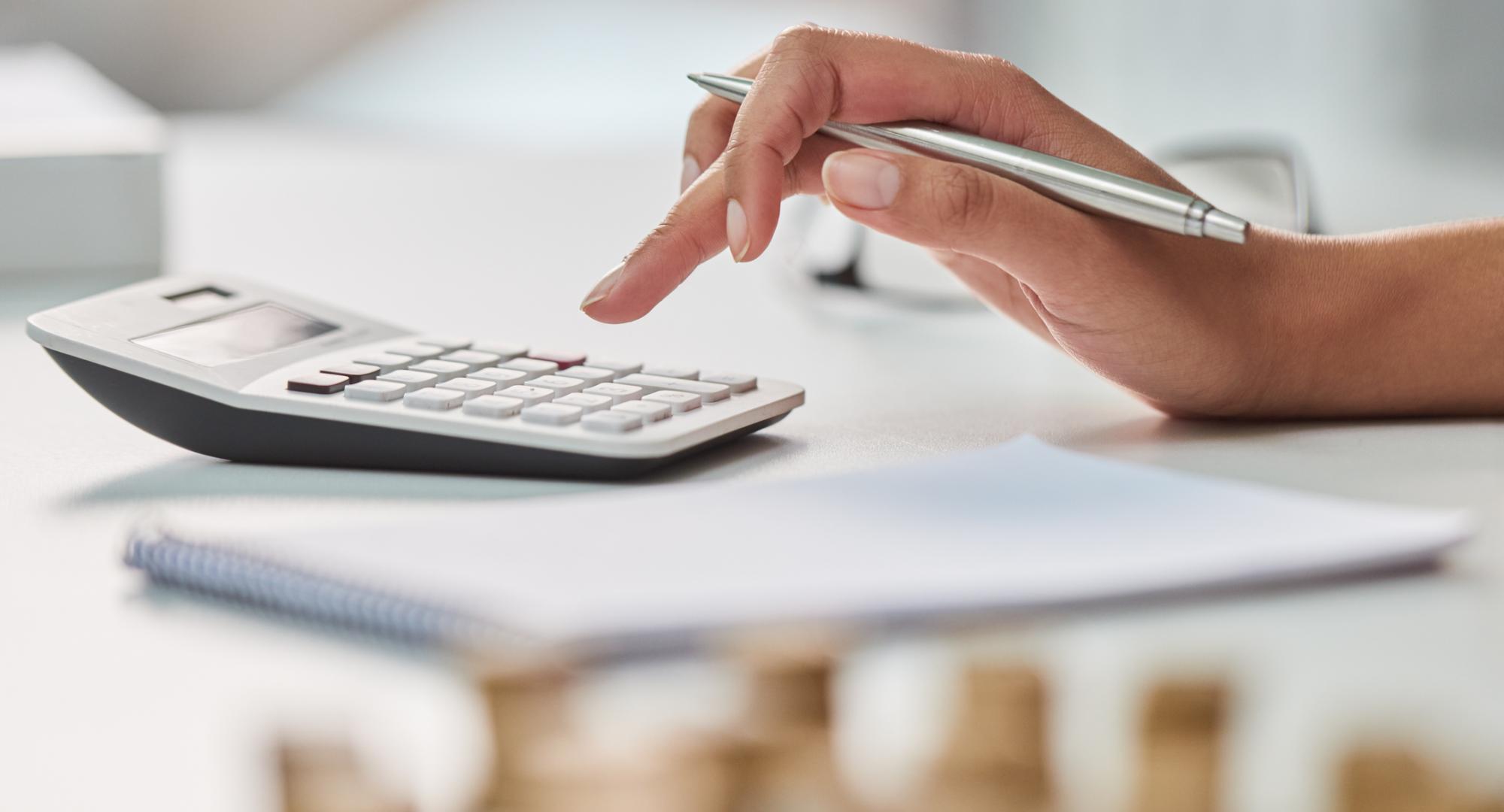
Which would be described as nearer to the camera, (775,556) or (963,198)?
(775,556)

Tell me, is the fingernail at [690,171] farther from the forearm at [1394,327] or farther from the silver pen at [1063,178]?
the forearm at [1394,327]

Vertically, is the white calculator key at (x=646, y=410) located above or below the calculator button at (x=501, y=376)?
below

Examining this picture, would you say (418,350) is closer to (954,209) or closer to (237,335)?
(237,335)

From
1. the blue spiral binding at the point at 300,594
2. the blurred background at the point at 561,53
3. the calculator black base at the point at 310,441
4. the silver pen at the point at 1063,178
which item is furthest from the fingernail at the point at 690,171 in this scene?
the blurred background at the point at 561,53

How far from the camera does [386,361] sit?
493mm

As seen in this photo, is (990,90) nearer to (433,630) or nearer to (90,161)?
(433,630)

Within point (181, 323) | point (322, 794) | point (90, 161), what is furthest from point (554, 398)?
point (90, 161)

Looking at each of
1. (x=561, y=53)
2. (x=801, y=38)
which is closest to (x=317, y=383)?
(x=801, y=38)

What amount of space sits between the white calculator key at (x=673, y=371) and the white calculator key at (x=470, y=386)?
6cm

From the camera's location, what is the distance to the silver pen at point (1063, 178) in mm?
454

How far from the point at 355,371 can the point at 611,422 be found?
101mm

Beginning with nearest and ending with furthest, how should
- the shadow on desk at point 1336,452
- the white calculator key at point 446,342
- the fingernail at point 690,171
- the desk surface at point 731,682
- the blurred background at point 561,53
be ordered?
the desk surface at point 731,682, the shadow on desk at point 1336,452, the white calculator key at point 446,342, the fingernail at point 690,171, the blurred background at point 561,53

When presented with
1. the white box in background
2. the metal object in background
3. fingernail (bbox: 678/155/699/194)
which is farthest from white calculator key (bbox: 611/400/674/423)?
the white box in background

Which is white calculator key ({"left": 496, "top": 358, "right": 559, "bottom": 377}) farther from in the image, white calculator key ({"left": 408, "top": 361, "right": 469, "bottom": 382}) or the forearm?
the forearm
